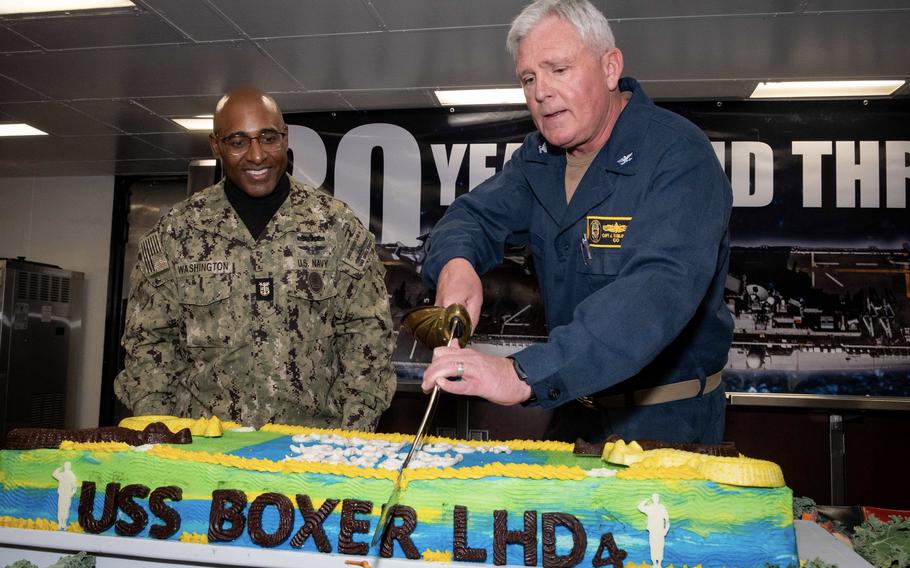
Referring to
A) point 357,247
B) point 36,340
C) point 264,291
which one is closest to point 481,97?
point 357,247

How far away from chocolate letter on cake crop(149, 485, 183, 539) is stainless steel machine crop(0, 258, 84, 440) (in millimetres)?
6251

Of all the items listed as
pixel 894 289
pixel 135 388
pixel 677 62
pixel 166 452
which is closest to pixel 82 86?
pixel 135 388

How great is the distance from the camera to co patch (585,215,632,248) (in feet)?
5.45

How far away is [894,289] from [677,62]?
2.18 m

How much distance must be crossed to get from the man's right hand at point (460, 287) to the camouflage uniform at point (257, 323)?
0.76m

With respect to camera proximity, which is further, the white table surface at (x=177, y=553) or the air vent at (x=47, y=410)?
the air vent at (x=47, y=410)

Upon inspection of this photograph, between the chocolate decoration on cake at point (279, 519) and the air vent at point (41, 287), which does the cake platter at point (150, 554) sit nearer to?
the chocolate decoration on cake at point (279, 519)

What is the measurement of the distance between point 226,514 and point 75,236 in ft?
26.0

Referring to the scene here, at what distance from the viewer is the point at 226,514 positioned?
4.31 feet

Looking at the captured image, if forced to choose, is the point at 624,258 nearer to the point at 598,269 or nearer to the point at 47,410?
the point at 598,269

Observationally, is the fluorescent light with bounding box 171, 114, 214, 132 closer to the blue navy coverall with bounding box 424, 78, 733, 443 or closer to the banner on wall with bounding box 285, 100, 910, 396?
the banner on wall with bounding box 285, 100, 910, 396

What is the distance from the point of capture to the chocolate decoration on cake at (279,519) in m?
1.26

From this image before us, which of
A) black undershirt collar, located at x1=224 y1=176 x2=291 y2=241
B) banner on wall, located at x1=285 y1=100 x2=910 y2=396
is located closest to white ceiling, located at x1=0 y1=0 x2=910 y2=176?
banner on wall, located at x1=285 y1=100 x2=910 y2=396

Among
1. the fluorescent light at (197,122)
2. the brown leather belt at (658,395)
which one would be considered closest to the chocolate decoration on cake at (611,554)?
the brown leather belt at (658,395)
